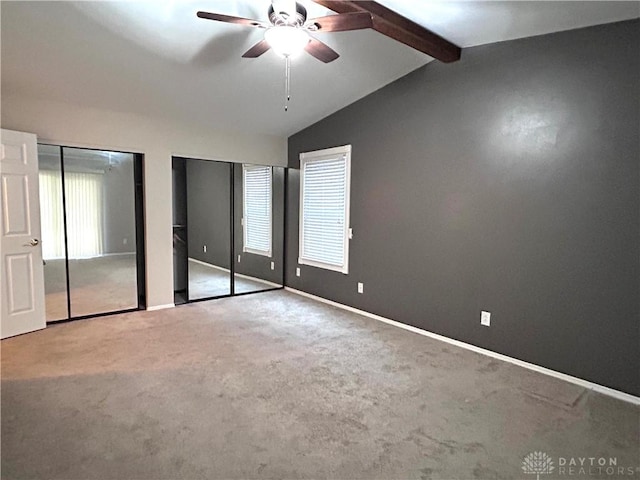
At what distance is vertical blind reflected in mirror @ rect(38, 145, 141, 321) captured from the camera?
403 cm

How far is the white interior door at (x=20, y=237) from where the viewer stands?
3514 millimetres

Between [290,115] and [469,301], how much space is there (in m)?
3.07

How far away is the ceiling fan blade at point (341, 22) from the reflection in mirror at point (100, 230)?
10.1 feet

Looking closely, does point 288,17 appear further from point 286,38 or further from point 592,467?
point 592,467

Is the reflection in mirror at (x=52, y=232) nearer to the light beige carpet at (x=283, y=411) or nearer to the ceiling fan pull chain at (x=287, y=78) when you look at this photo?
the light beige carpet at (x=283, y=411)

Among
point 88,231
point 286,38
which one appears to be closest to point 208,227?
point 88,231

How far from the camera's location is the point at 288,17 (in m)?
2.24

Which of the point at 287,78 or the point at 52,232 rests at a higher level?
the point at 287,78

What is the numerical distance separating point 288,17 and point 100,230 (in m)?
3.47

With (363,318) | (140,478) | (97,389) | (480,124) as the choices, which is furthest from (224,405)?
(480,124)

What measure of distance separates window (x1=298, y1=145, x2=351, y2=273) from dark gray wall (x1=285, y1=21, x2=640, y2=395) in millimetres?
272

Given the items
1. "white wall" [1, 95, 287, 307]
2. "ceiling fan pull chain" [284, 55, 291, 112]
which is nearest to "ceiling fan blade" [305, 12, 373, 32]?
"ceiling fan pull chain" [284, 55, 291, 112]

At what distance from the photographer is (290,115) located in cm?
483

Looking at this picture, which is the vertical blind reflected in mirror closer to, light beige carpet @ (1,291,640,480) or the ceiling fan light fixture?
light beige carpet @ (1,291,640,480)
